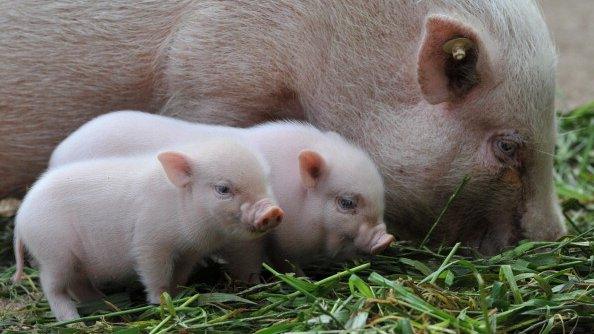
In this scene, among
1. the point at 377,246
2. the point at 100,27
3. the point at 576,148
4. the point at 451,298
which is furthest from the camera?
the point at 576,148

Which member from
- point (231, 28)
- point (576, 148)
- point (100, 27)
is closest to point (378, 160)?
point (231, 28)

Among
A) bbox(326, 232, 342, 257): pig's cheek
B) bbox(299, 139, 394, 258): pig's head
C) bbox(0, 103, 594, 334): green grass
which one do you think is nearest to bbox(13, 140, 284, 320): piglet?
bbox(0, 103, 594, 334): green grass

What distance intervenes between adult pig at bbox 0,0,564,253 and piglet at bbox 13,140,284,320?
33.9 inches

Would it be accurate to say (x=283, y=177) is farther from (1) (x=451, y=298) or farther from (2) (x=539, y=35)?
(2) (x=539, y=35)

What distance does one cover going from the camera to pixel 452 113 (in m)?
4.60

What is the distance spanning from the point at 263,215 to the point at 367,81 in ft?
3.97

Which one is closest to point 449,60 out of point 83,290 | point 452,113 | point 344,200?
point 452,113

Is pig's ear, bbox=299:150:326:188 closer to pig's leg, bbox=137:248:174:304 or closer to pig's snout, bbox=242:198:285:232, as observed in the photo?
pig's snout, bbox=242:198:285:232

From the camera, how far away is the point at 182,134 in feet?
14.1

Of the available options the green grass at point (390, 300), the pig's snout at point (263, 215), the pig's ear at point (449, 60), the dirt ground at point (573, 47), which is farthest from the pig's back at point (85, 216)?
the dirt ground at point (573, 47)

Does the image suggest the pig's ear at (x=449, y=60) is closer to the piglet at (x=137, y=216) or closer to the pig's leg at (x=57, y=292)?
the piglet at (x=137, y=216)

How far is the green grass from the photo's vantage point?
11.8 feet

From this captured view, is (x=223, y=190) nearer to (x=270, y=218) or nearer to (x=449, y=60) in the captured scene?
(x=270, y=218)

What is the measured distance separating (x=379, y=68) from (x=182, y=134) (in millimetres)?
965
